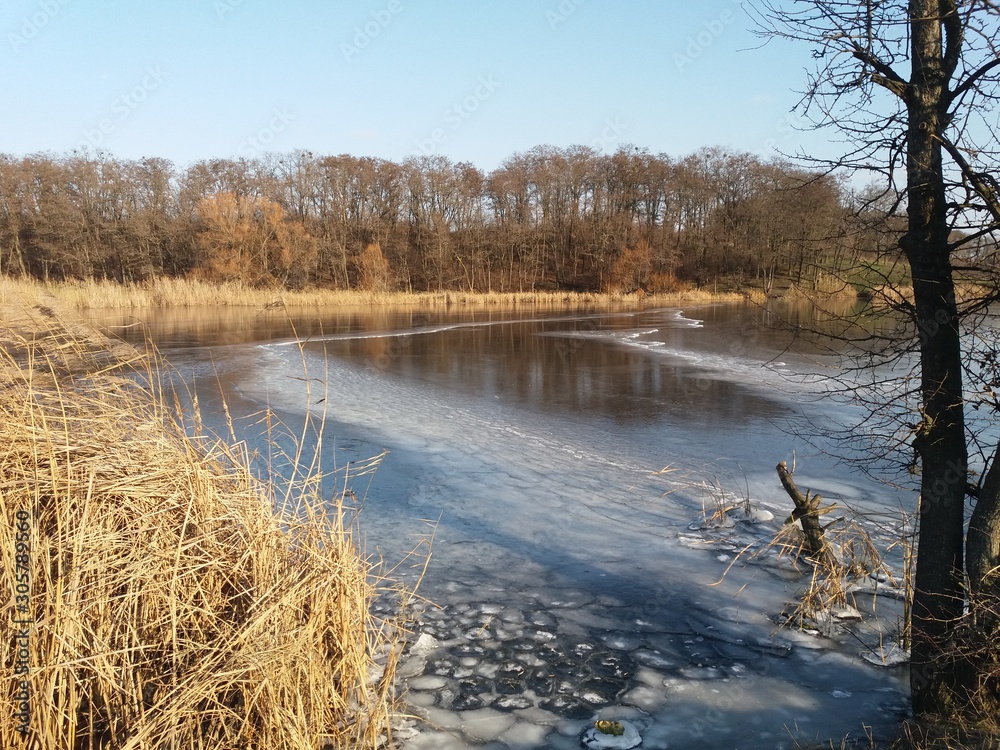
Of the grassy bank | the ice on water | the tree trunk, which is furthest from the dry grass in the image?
the grassy bank

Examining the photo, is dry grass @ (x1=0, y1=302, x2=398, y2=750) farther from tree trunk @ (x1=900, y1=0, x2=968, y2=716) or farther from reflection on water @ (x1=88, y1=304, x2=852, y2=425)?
tree trunk @ (x1=900, y1=0, x2=968, y2=716)

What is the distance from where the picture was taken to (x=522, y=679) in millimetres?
3955

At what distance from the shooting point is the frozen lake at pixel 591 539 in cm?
371

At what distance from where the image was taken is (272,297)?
78.7ft

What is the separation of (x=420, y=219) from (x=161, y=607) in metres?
54.7

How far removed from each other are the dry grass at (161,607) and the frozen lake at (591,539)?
751mm

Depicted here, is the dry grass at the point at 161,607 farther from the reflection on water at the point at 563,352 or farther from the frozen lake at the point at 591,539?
the reflection on water at the point at 563,352

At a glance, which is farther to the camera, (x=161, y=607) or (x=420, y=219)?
(x=420, y=219)

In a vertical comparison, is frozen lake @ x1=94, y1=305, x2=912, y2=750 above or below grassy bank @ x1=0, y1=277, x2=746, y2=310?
below

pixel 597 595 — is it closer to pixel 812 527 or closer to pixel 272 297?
pixel 812 527

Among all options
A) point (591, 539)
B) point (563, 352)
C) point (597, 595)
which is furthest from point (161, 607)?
point (563, 352)

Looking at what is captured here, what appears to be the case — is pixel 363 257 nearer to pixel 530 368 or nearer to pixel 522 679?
pixel 530 368

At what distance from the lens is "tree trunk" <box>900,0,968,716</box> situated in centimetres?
327

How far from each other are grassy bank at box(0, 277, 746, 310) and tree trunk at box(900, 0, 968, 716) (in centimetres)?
2368
